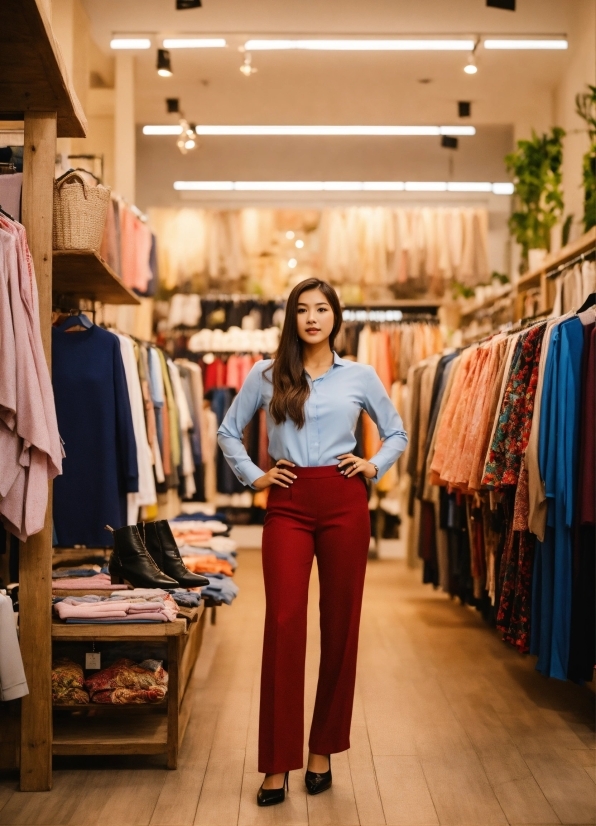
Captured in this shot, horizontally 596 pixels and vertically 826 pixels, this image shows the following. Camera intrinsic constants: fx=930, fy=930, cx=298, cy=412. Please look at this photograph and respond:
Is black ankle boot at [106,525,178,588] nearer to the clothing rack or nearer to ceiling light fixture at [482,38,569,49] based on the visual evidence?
the clothing rack

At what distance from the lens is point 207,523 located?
20.0 feet

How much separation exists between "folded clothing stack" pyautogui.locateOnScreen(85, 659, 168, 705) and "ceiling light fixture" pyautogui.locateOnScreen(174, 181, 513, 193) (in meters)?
7.60

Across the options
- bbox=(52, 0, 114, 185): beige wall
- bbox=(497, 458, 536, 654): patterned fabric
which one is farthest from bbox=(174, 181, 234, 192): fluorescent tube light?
bbox=(497, 458, 536, 654): patterned fabric

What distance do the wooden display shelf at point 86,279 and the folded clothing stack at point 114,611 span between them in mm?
1289

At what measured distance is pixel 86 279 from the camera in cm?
408

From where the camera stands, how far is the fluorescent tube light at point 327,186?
396 inches

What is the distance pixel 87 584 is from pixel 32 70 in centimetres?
186

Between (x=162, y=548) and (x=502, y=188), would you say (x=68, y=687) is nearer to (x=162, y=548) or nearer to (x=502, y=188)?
(x=162, y=548)

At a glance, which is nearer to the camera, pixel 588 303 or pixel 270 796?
pixel 270 796

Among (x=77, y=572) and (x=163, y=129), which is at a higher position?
(x=163, y=129)

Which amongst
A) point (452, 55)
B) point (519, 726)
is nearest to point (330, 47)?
point (452, 55)

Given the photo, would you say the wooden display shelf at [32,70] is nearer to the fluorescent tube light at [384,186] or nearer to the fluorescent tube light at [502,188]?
the fluorescent tube light at [384,186]

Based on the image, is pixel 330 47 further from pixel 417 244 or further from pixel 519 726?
pixel 519 726

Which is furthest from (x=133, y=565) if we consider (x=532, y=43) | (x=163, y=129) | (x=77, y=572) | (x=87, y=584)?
(x=163, y=129)
